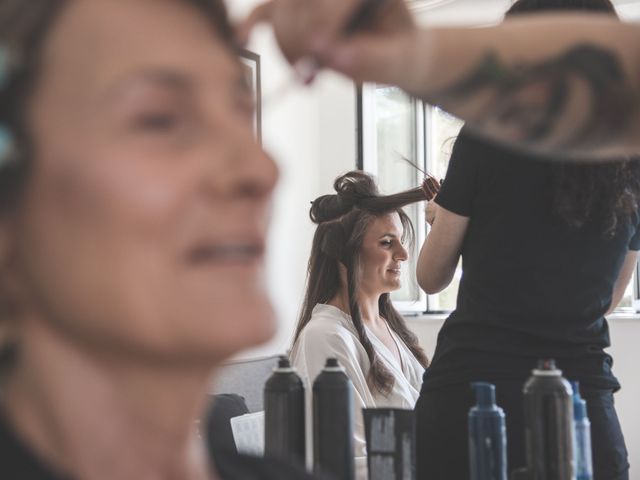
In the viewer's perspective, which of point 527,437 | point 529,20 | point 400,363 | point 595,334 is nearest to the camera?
point 529,20

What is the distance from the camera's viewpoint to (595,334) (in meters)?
1.37

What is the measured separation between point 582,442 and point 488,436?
0.49 feet

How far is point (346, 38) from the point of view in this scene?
0.71 meters

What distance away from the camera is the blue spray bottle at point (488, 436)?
1231 millimetres

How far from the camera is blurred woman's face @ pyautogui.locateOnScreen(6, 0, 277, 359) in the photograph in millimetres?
627

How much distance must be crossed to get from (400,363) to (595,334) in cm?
112

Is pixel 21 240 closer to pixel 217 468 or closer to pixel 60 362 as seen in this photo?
pixel 60 362

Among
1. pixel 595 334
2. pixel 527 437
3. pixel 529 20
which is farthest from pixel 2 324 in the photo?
pixel 595 334

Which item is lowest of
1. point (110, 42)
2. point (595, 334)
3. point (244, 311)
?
point (595, 334)

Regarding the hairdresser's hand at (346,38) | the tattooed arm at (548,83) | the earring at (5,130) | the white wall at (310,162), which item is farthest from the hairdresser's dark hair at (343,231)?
the earring at (5,130)

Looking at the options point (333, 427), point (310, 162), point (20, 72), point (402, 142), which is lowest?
point (333, 427)

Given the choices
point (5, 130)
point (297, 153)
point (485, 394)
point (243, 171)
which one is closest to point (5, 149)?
point (5, 130)

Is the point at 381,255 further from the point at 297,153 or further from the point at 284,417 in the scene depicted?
the point at 297,153

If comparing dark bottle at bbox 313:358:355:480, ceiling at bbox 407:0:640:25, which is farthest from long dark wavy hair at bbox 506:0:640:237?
ceiling at bbox 407:0:640:25
